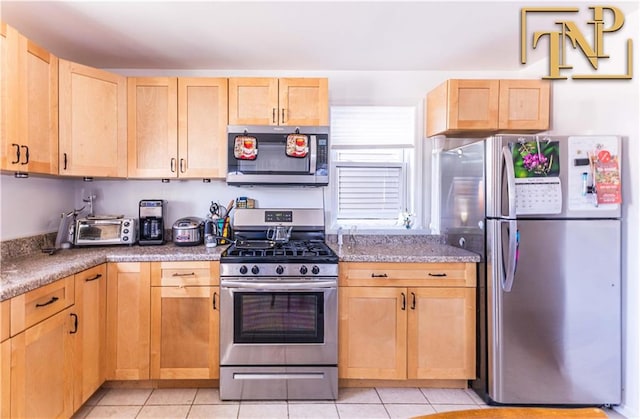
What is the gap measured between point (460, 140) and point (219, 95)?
6.38 feet

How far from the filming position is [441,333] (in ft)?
7.81

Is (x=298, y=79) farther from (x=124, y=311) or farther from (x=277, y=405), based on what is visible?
(x=277, y=405)

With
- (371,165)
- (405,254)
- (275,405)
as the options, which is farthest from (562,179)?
(275,405)

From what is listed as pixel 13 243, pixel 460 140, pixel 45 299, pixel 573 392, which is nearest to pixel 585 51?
pixel 460 140

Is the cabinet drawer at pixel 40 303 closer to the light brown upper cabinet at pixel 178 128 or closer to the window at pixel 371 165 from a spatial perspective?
the light brown upper cabinet at pixel 178 128

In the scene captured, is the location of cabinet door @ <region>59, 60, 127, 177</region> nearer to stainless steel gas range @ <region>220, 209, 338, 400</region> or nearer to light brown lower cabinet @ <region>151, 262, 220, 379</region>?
light brown lower cabinet @ <region>151, 262, 220, 379</region>

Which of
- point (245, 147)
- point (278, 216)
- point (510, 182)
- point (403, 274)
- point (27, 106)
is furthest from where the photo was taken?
point (278, 216)

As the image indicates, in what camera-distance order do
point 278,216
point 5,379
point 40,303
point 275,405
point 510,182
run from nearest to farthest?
point 5,379
point 40,303
point 510,182
point 275,405
point 278,216

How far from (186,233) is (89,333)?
2.84 feet

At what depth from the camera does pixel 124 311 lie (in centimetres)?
232

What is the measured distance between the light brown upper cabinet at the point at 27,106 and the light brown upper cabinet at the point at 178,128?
0.51 metres

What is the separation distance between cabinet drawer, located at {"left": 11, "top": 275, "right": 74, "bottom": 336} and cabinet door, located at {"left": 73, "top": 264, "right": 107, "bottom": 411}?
0.29 ft

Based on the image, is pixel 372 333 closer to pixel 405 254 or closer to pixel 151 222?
pixel 405 254

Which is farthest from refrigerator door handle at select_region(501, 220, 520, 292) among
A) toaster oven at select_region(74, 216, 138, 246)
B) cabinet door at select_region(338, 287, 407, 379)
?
toaster oven at select_region(74, 216, 138, 246)
